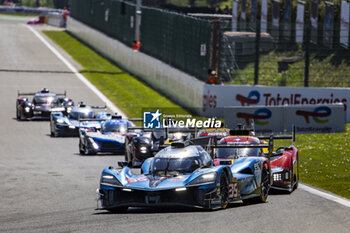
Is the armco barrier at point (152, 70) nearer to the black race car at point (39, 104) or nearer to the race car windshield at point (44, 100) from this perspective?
the black race car at point (39, 104)

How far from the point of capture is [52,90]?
149 ft

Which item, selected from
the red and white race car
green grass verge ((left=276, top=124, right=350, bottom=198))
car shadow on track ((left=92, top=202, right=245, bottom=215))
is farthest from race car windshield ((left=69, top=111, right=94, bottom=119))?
car shadow on track ((left=92, top=202, right=245, bottom=215))

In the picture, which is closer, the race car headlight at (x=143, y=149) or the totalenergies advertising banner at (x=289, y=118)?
the race car headlight at (x=143, y=149)

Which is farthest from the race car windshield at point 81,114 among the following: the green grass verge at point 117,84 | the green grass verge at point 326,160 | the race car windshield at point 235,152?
the race car windshield at point 235,152

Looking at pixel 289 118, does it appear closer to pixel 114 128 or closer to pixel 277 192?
pixel 114 128

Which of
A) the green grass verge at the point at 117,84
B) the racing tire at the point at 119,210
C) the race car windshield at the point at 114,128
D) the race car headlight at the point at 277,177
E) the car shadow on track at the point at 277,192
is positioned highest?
the race car headlight at the point at 277,177

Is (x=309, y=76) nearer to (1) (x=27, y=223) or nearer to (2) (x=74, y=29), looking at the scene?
(1) (x=27, y=223)

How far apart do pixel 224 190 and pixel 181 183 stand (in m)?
0.85

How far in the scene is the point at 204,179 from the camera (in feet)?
44.1

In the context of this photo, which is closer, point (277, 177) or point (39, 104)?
point (277, 177)

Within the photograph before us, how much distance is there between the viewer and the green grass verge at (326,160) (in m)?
18.5

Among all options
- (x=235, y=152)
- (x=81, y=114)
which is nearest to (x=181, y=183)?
(x=235, y=152)

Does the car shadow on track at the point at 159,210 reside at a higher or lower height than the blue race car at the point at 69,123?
higher

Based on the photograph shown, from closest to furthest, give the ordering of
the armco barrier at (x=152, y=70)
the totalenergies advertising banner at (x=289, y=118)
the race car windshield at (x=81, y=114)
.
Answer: the totalenergies advertising banner at (x=289, y=118)
the race car windshield at (x=81, y=114)
the armco barrier at (x=152, y=70)
